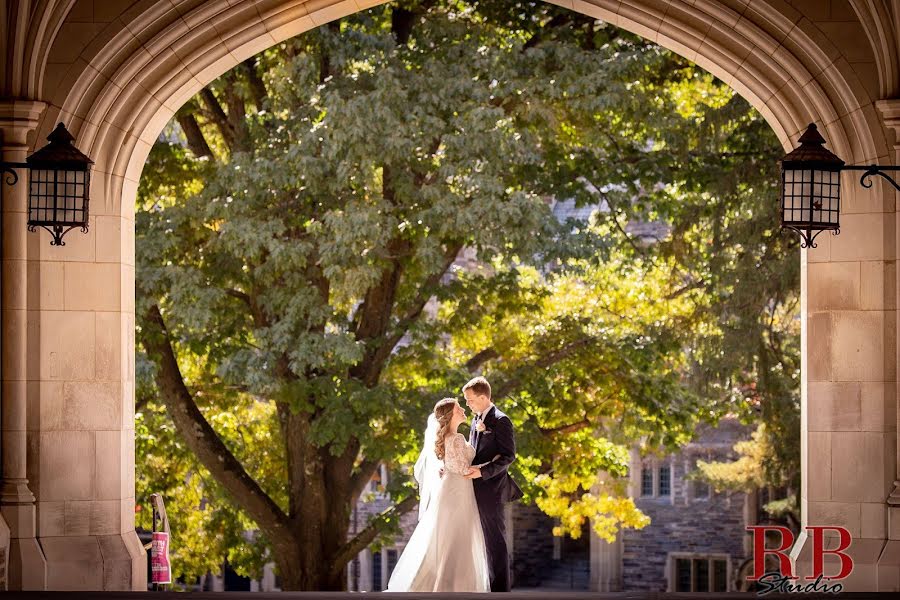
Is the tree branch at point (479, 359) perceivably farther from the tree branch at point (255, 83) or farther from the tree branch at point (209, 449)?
the tree branch at point (255, 83)

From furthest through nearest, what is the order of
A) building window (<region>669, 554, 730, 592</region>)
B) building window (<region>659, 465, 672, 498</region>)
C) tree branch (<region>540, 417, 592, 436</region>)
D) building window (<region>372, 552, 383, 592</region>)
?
1. building window (<region>372, 552, 383, 592</region>)
2. building window (<region>659, 465, 672, 498</region>)
3. building window (<region>669, 554, 730, 592</region>)
4. tree branch (<region>540, 417, 592, 436</region>)

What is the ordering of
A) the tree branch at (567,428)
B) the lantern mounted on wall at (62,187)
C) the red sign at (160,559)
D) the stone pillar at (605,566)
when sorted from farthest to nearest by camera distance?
the stone pillar at (605,566) < the tree branch at (567,428) < the red sign at (160,559) < the lantern mounted on wall at (62,187)

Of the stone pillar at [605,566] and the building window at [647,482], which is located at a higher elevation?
the building window at [647,482]

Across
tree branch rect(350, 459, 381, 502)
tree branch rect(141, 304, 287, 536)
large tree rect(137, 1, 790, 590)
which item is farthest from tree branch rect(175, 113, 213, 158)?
tree branch rect(350, 459, 381, 502)

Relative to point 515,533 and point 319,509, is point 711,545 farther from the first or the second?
point 319,509

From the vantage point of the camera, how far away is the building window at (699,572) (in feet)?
75.3

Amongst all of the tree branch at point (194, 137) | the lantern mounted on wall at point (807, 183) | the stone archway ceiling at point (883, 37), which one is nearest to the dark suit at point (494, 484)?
the lantern mounted on wall at point (807, 183)

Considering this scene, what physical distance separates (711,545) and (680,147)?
39.8 ft

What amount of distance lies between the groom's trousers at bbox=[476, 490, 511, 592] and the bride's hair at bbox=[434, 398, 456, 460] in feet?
1.18

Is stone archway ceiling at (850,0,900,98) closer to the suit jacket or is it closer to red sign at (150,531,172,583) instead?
the suit jacket

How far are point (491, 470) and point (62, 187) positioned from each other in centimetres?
266

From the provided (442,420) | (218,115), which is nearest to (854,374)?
(442,420)

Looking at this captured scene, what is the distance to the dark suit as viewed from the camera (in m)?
7.03

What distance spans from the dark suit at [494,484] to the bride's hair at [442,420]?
16 cm
